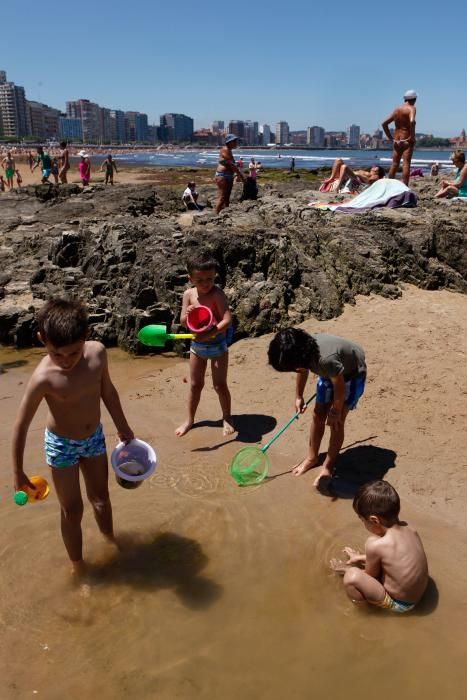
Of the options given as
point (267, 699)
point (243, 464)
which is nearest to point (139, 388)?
point (243, 464)

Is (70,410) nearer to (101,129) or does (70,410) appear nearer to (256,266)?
(256,266)

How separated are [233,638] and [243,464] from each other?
1.39m

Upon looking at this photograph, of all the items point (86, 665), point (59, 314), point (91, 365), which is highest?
point (59, 314)

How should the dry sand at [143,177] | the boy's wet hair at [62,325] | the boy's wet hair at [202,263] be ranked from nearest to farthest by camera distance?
the boy's wet hair at [62,325] → the boy's wet hair at [202,263] → the dry sand at [143,177]

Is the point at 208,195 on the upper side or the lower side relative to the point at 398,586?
upper

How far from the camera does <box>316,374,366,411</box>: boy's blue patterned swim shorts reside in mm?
3711

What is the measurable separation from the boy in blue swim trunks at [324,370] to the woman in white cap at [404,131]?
21.9 feet

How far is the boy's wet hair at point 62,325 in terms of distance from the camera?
2547 mm

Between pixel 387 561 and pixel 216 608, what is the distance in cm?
92

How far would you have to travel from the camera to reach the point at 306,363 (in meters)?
3.29

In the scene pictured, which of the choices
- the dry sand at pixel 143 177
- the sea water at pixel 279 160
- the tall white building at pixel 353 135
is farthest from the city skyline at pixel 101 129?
the dry sand at pixel 143 177

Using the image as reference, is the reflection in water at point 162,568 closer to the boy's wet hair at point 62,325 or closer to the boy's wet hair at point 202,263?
the boy's wet hair at point 62,325

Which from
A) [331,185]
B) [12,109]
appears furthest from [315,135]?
[331,185]

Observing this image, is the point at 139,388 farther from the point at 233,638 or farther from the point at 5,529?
the point at 233,638
